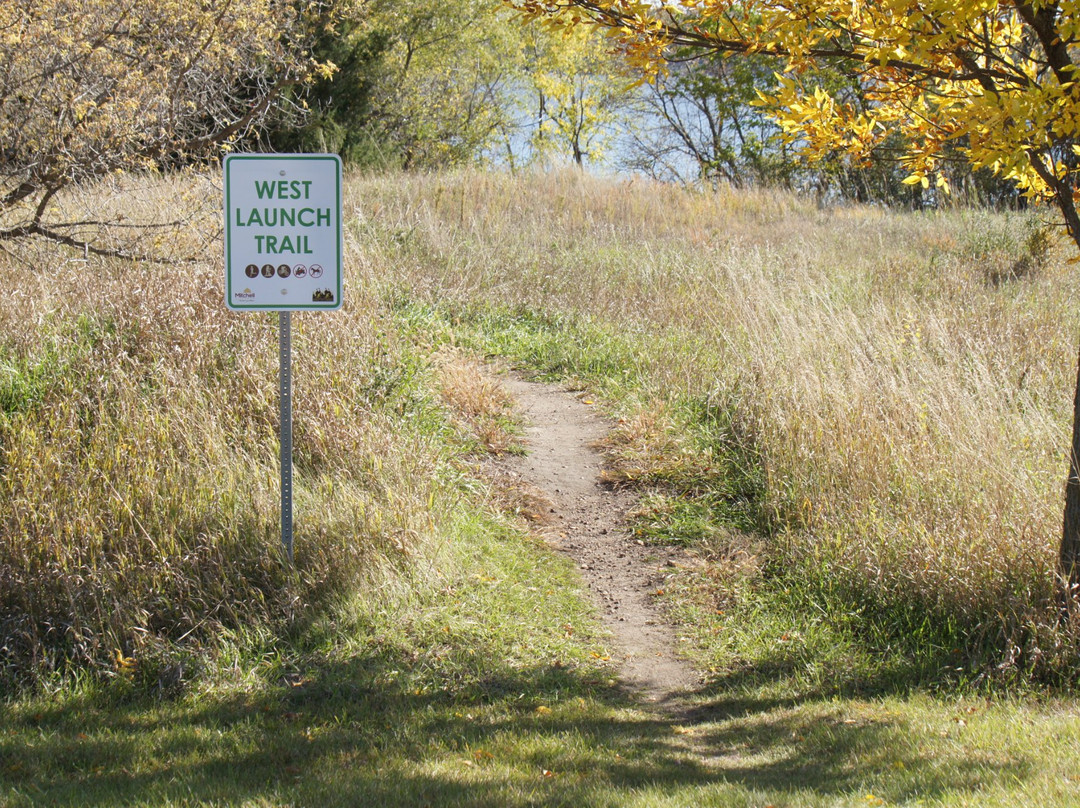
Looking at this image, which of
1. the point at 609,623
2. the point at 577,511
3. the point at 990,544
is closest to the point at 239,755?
the point at 609,623

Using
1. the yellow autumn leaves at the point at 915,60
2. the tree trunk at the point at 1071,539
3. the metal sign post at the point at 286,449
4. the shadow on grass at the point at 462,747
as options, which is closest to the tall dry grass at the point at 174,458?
the metal sign post at the point at 286,449

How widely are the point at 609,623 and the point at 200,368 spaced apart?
3443 millimetres

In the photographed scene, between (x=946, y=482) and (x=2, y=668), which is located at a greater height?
(x=946, y=482)

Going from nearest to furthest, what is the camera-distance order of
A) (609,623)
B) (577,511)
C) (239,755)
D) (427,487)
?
(239,755)
(609,623)
(427,487)
(577,511)

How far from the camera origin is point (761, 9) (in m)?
3.93

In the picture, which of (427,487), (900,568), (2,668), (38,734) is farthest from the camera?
(427,487)

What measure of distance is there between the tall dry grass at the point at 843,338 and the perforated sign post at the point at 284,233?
10.4ft

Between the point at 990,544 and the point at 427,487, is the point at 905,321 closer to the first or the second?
the point at 990,544

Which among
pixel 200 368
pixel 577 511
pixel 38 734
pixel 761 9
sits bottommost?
pixel 38 734

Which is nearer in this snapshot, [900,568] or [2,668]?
[2,668]

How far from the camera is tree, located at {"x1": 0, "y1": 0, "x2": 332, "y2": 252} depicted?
23.1 ft

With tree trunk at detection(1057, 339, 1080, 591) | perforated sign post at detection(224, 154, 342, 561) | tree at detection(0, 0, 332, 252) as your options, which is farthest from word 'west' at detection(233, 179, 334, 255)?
tree trunk at detection(1057, 339, 1080, 591)

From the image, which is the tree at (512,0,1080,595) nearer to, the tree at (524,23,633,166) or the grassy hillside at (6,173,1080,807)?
the grassy hillside at (6,173,1080,807)

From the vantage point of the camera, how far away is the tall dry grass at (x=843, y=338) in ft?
16.2
